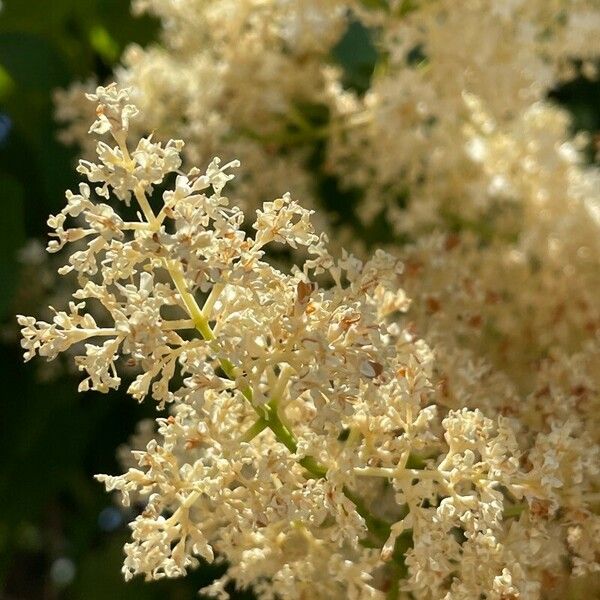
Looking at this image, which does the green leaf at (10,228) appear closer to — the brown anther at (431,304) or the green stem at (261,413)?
the brown anther at (431,304)

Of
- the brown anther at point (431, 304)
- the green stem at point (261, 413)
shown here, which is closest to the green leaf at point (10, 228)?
the brown anther at point (431, 304)

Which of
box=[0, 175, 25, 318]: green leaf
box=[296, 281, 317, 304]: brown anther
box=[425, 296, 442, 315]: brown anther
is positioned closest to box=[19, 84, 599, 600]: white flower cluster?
box=[296, 281, 317, 304]: brown anther

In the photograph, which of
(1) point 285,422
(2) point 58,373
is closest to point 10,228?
(2) point 58,373

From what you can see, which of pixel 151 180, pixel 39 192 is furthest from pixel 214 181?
pixel 39 192

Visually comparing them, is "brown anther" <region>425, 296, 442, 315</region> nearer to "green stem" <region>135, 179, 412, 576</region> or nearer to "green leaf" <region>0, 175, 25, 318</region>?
"green stem" <region>135, 179, 412, 576</region>

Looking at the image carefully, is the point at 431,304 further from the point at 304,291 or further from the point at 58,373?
the point at 58,373

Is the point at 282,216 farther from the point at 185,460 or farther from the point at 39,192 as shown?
the point at 39,192
